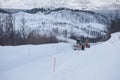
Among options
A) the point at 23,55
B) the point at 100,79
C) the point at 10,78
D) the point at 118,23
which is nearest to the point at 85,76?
the point at 100,79

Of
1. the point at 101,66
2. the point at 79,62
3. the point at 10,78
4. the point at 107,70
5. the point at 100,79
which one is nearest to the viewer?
the point at 100,79

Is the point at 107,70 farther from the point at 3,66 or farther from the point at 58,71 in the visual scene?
the point at 3,66

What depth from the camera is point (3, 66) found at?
11844mm

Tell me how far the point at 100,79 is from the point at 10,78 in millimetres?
4361

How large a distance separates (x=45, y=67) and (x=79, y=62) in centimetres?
226

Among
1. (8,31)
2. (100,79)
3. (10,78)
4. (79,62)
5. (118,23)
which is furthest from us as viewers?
(8,31)

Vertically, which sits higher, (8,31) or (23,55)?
(23,55)

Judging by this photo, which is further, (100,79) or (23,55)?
(23,55)

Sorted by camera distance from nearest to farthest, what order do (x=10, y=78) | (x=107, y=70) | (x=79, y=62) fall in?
(x=10, y=78) < (x=107, y=70) < (x=79, y=62)

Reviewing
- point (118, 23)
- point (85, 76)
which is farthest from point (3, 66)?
point (118, 23)

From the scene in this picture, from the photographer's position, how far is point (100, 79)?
8414 millimetres

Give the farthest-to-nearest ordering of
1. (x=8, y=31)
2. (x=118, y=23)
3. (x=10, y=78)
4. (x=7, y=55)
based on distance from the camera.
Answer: (x=8, y=31) < (x=118, y=23) < (x=7, y=55) < (x=10, y=78)

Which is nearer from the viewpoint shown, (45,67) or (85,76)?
(85,76)

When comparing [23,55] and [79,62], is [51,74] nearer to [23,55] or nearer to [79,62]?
[79,62]
